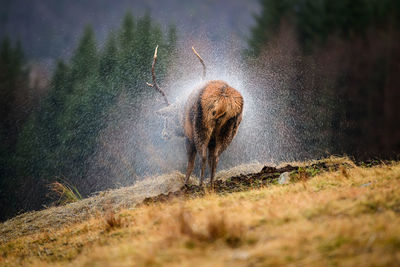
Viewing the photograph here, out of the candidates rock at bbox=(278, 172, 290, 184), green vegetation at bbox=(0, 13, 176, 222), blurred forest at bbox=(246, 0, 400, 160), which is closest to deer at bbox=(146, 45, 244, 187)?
rock at bbox=(278, 172, 290, 184)

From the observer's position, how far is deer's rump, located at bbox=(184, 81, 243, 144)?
631 centimetres

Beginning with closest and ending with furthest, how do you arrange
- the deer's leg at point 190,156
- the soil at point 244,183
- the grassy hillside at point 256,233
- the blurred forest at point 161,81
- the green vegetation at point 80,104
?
the grassy hillside at point 256,233, the soil at point 244,183, the deer's leg at point 190,156, the blurred forest at point 161,81, the green vegetation at point 80,104

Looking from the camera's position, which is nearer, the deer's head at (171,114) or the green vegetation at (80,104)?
the deer's head at (171,114)

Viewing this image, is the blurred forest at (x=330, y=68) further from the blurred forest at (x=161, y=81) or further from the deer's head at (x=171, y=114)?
the deer's head at (x=171, y=114)

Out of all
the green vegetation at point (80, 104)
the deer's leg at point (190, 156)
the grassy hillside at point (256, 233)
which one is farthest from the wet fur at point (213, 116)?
the green vegetation at point (80, 104)

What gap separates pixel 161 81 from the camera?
50.8 ft

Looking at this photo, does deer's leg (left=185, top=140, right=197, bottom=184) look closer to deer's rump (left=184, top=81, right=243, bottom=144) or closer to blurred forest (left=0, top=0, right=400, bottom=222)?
deer's rump (left=184, top=81, right=243, bottom=144)

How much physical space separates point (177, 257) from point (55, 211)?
19.9 ft

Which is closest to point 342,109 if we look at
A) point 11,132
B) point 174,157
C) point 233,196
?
→ point 174,157

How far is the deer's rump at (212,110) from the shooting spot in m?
6.31

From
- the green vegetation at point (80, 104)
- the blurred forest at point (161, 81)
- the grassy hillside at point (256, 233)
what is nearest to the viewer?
the grassy hillside at point (256, 233)

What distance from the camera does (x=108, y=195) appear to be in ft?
26.6

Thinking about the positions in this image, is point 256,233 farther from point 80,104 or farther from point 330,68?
point 80,104

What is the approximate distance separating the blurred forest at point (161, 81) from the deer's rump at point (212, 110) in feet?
16.5
